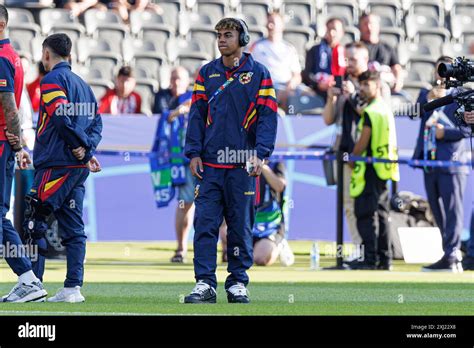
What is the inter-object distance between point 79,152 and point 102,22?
13.0 meters

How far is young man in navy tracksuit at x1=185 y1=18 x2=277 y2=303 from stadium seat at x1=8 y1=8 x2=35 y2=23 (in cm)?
1279

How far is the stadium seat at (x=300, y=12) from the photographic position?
2434 centimetres

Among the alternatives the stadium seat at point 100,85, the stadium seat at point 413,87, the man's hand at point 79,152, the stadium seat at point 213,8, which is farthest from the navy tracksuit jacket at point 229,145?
the stadium seat at point 213,8

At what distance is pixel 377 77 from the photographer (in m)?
17.1

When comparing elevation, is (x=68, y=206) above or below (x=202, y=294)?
above

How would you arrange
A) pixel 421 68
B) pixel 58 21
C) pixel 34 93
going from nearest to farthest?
pixel 34 93 < pixel 421 68 < pixel 58 21

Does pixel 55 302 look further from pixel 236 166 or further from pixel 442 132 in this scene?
pixel 442 132

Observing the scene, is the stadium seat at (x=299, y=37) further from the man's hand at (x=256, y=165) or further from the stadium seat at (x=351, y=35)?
the man's hand at (x=256, y=165)

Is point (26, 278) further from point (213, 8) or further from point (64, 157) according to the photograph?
point (213, 8)

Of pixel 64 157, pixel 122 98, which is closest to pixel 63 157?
pixel 64 157

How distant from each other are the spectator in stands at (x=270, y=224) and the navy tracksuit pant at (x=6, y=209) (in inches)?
238

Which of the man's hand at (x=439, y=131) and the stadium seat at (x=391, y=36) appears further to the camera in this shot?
the stadium seat at (x=391, y=36)

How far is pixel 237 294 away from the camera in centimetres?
1163

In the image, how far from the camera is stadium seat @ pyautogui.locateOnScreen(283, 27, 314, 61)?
77.8 ft
